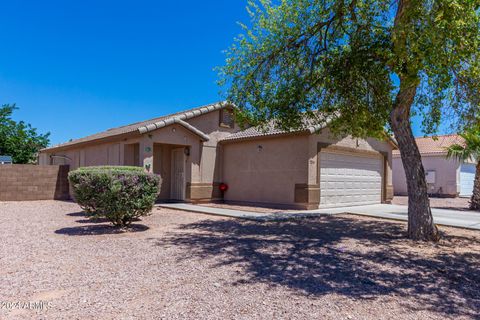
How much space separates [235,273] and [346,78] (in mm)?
6505

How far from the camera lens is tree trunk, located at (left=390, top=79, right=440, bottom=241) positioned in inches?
322

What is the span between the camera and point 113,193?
8461 millimetres

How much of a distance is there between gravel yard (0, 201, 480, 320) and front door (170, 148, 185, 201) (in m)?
7.44

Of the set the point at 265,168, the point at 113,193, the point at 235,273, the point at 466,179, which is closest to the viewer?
the point at 235,273

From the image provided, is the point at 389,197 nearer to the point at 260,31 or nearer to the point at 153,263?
the point at 260,31

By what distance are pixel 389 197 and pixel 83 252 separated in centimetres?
1574

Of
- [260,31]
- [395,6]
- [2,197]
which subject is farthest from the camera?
[2,197]

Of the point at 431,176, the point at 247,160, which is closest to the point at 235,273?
the point at 247,160

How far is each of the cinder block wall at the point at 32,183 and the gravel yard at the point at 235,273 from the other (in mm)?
8958

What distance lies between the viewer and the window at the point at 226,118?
59.3 feet

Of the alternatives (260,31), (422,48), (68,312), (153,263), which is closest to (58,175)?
(260,31)

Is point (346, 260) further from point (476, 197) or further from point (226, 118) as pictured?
point (476, 197)

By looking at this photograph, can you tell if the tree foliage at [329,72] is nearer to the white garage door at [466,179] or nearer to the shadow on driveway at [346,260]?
the shadow on driveway at [346,260]

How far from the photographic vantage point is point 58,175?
1834 cm
